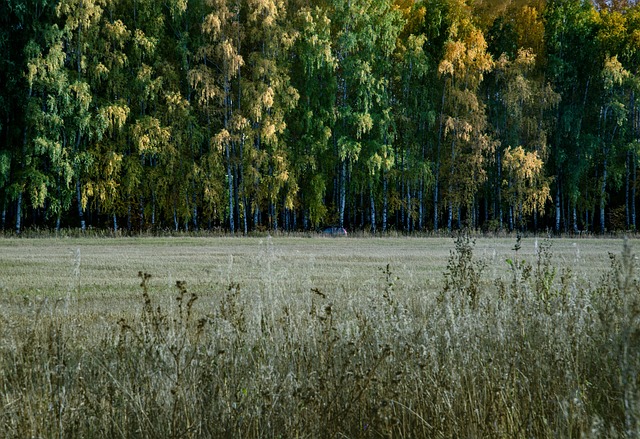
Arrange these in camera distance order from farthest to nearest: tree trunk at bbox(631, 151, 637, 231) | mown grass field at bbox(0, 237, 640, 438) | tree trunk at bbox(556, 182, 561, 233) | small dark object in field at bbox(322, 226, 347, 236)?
tree trunk at bbox(556, 182, 561, 233) < tree trunk at bbox(631, 151, 637, 231) < small dark object in field at bbox(322, 226, 347, 236) < mown grass field at bbox(0, 237, 640, 438)

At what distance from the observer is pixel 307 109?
27281 mm

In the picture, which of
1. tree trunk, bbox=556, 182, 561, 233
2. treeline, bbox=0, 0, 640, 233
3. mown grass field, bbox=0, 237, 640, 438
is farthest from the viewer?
tree trunk, bbox=556, 182, 561, 233

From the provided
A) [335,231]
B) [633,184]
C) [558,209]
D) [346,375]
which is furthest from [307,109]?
[346,375]

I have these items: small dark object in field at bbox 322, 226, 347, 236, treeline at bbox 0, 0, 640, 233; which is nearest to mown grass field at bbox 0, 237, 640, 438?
small dark object in field at bbox 322, 226, 347, 236

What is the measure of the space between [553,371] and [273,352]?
1950mm

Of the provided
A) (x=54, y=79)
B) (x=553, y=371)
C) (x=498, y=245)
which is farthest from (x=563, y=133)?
(x=553, y=371)

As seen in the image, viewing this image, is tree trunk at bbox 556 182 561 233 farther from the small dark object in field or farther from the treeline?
the small dark object in field

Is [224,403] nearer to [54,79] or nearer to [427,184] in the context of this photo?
[54,79]

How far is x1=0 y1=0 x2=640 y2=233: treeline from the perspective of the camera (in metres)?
24.8

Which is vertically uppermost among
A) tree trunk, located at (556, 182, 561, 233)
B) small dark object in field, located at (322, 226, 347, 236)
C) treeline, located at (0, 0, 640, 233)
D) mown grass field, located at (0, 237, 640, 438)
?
treeline, located at (0, 0, 640, 233)

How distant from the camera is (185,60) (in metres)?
26.4

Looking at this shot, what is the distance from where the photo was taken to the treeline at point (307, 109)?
2483 cm

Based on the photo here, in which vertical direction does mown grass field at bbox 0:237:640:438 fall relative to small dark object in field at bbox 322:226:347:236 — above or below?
below

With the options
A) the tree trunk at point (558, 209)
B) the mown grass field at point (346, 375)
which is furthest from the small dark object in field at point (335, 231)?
the mown grass field at point (346, 375)
